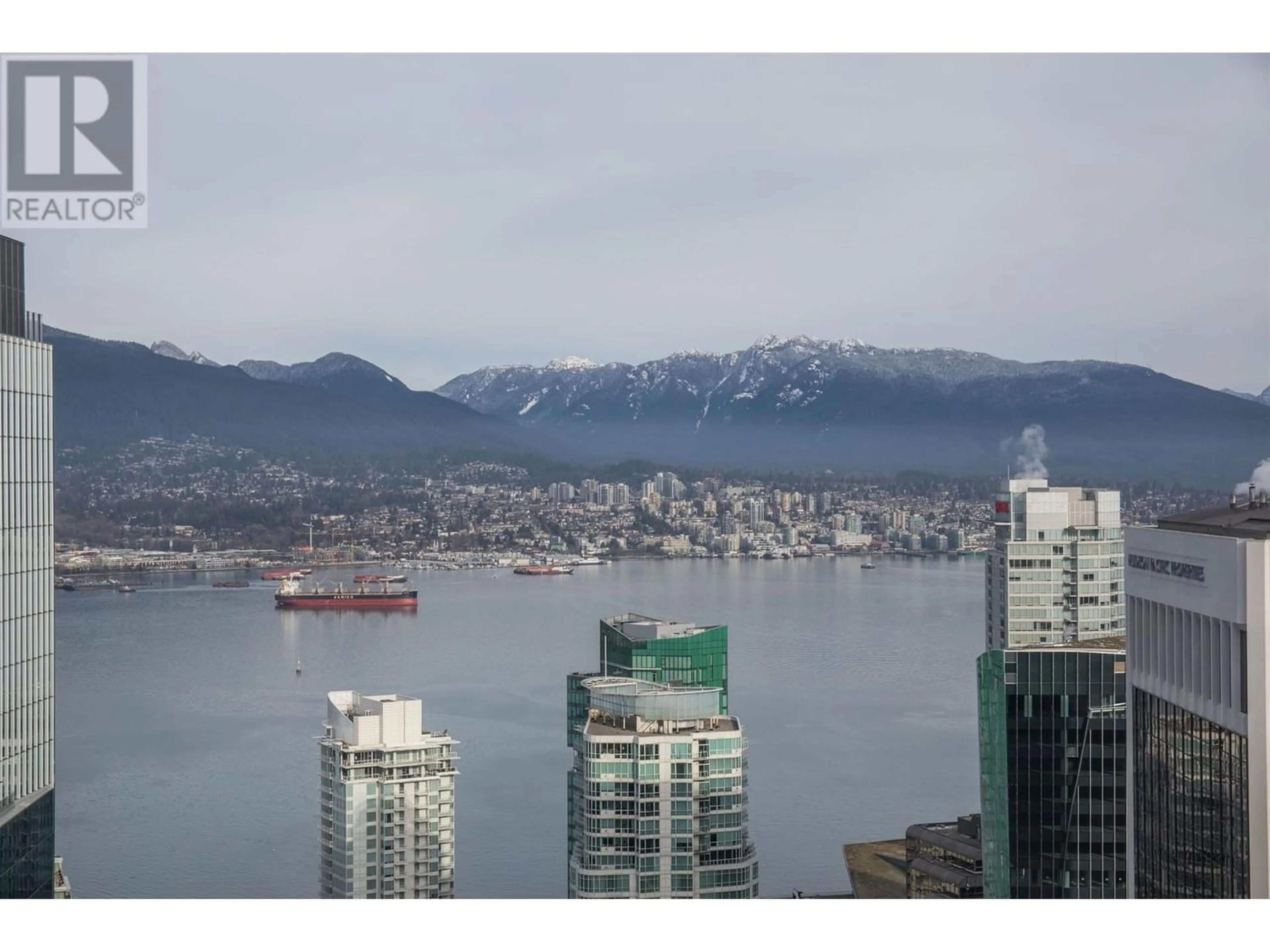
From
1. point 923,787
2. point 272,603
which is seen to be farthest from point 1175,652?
point 272,603

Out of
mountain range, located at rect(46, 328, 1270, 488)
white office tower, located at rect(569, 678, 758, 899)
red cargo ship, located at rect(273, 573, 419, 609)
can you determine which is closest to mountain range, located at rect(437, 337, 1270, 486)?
mountain range, located at rect(46, 328, 1270, 488)

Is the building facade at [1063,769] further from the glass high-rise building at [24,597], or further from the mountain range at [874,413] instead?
the mountain range at [874,413]

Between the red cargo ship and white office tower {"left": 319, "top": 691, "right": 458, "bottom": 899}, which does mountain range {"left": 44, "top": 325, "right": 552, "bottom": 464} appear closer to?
the red cargo ship

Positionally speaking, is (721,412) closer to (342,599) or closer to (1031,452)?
(1031,452)

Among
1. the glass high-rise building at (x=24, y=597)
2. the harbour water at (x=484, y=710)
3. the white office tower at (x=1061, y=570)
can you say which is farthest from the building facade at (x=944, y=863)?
the glass high-rise building at (x=24, y=597)

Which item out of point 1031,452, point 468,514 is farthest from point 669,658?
point 1031,452
